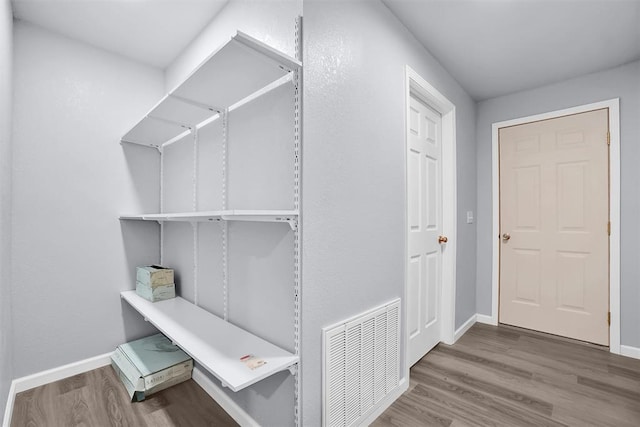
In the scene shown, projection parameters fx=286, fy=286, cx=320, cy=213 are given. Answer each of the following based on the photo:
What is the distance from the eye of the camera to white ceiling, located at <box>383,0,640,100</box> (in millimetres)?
1841

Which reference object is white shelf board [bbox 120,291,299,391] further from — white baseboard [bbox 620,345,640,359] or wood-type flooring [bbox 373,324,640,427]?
white baseboard [bbox 620,345,640,359]

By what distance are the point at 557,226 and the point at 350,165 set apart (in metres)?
2.60

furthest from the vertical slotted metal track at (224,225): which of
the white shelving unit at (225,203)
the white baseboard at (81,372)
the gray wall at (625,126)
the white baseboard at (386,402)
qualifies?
the gray wall at (625,126)

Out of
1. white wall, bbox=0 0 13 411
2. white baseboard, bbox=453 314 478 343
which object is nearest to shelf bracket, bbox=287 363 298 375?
white wall, bbox=0 0 13 411

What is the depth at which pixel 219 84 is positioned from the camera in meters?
1.45

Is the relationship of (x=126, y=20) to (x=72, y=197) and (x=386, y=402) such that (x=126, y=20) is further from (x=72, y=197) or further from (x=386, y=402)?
(x=386, y=402)

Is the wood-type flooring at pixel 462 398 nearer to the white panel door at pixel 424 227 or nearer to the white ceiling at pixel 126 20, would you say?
the white panel door at pixel 424 227

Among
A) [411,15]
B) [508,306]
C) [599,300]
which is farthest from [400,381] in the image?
[411,15]

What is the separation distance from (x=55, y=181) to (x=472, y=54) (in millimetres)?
3343

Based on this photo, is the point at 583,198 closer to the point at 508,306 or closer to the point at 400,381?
the point at 508,306

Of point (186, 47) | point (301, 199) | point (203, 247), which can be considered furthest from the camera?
point (186, 47)

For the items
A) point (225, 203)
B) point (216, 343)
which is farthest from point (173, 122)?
point (216, 343)

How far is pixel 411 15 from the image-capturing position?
75.0 inches

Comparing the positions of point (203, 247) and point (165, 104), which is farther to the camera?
point (203, 247)
